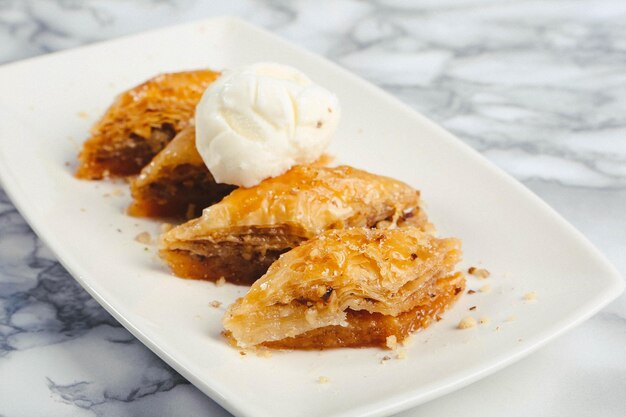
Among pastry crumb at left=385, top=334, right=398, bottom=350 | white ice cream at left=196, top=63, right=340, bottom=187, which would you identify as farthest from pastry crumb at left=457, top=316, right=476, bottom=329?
white ice cream at left=196, top=63, right=340, bottom=187

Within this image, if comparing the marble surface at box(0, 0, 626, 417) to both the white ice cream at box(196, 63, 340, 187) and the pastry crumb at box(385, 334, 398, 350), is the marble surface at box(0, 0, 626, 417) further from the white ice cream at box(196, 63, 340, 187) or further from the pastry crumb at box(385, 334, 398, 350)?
the white ice cream at box(196, 63, 340, 187)

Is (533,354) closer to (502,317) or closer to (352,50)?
(502,317)

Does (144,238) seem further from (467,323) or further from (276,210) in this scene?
(467,323)

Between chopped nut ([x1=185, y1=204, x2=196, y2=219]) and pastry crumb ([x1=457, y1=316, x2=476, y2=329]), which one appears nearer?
pastry crumb ([x1=457, y1=316, x2=476, y2=329])

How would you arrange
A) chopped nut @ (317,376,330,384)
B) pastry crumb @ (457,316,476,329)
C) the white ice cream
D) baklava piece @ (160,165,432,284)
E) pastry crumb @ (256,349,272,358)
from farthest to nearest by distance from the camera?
the white ice cream, baklava piece @ (160,165,432,284), pastry crumb @ (457,316,476,329), pastry crumb @ (256,349,272,358), chopped nut @ (317,376,330,384)

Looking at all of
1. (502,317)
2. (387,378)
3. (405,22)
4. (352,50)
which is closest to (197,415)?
(387,378)

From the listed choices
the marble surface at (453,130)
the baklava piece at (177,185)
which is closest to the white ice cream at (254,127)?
the baklava piece at (177,185)

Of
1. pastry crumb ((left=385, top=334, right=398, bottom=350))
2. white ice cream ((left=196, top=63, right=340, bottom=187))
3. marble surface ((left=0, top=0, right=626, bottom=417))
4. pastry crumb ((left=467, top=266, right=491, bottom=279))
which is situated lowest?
marble surface ((left=0, top=0, right=626, bottom=417))
